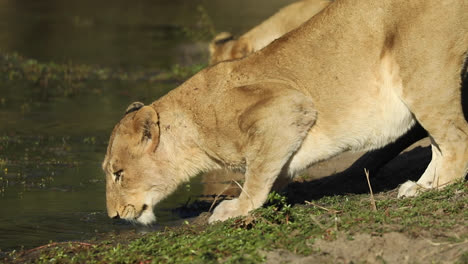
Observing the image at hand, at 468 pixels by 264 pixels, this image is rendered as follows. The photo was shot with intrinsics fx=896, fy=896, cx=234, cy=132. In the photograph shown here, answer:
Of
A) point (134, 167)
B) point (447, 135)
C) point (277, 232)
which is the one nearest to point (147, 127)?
point (134, 167)

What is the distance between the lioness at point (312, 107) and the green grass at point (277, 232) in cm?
54

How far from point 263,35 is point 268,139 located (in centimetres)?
620

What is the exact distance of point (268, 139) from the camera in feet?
21.4

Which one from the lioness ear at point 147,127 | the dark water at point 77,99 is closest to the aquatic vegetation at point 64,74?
the dark water at point 77,99

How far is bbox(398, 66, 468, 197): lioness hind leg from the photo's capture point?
6461 mm

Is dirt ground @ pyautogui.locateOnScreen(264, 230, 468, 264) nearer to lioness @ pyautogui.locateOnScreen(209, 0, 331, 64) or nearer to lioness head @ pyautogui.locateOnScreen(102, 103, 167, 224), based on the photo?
lioness head @ pyautogui.locateOnScreen(102, 103, 167, 224)

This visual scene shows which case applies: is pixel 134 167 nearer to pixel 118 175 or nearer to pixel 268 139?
A: pixel 118 175

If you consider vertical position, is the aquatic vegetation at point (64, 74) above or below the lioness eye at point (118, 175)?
above

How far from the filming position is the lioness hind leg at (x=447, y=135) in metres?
6.46

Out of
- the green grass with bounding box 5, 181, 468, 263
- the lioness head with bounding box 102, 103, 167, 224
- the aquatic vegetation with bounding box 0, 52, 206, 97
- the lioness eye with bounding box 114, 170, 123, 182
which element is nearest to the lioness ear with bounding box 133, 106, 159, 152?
the lioness head with bounding box 102, 103, 167, 224

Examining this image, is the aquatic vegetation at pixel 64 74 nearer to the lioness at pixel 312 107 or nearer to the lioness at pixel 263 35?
the lioness at pixel 263 35

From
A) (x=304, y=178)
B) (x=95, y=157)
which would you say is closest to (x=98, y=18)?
(x=95, y=157)

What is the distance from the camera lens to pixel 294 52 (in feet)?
22.5

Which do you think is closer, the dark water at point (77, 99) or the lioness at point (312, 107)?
the lioness at point (312, 107)
